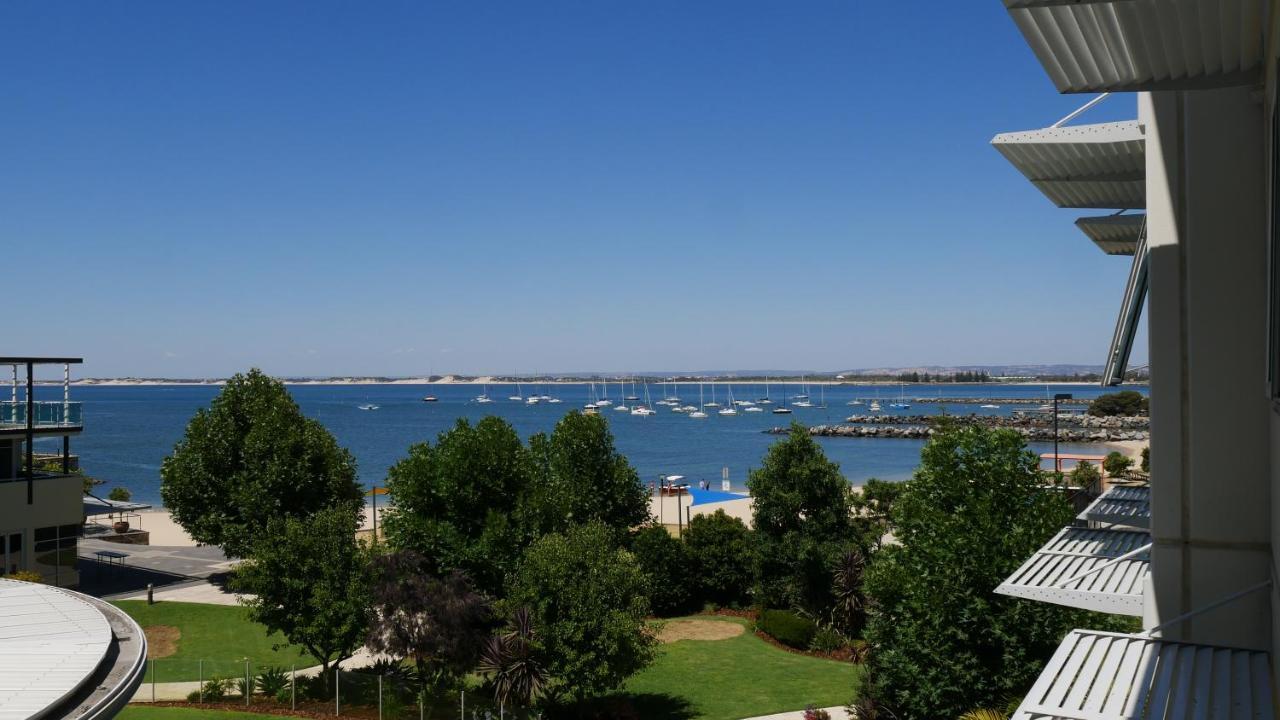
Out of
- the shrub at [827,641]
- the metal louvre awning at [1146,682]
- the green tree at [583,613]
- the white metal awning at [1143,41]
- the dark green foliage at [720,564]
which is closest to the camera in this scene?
the white metal awning at [1143,41]

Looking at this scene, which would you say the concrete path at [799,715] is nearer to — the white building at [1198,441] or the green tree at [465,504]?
the green tree at [465,504]

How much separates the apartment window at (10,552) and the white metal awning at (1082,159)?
3225 centimetres

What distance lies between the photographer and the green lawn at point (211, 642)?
82.1ft

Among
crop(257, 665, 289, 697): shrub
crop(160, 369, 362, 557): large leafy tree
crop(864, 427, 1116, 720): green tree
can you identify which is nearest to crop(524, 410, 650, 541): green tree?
crop(160, 369, 362, 557): large leafy tree

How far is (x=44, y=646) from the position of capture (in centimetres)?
1198

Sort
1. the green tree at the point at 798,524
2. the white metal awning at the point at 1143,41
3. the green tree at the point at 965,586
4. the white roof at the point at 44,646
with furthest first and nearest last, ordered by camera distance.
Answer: the green tree at the point at 798,524, the green tree at the point at 965,586, the white roof at the point at 44,646, the white metal awning at the point at 1143,41

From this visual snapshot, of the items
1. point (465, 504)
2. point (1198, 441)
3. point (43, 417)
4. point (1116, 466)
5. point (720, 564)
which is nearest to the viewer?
point (1198, 441)

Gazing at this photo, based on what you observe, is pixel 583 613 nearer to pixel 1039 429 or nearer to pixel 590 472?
pixel 590 472

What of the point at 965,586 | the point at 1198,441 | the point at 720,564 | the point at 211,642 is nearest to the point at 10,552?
the point at 211,642

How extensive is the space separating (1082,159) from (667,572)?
87.7 ft

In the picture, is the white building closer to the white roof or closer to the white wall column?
the white wall column

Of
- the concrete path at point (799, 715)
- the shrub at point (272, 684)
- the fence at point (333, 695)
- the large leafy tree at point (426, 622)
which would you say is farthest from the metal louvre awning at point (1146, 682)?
the shrub at point (272, 684)

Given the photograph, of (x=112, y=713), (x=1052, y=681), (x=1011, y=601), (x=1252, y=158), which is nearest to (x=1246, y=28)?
(x=1252, y=158)

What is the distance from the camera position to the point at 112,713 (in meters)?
9.88
